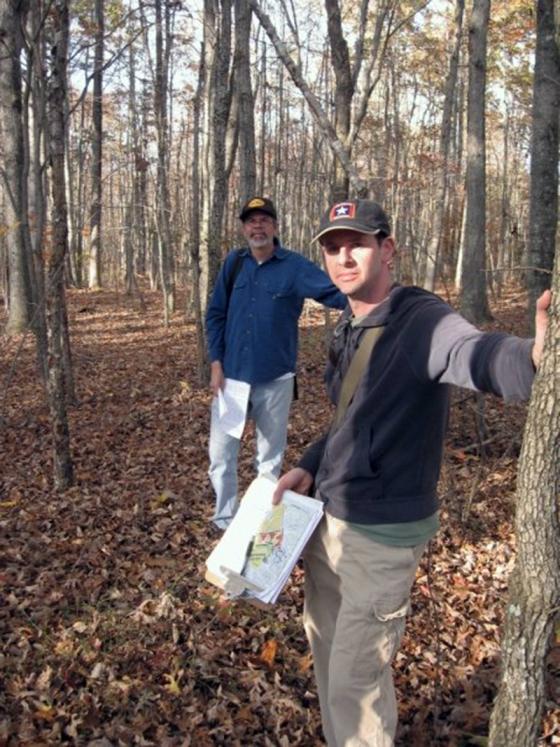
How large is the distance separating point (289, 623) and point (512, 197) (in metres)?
39.5

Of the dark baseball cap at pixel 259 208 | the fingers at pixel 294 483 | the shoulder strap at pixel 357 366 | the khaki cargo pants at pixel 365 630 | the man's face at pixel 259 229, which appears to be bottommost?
the khaki cargo pants at pixel 365 630

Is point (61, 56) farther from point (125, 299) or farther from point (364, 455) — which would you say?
point (125, 299)

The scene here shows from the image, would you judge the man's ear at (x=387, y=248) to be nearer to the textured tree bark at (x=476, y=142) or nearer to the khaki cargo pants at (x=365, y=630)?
the khaki cargo pants at (x=365, y=630)

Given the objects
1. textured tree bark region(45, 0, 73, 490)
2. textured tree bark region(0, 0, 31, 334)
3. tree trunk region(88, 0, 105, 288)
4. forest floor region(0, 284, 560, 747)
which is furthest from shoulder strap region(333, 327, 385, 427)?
tree trunk region(88, 0, 105, 288)

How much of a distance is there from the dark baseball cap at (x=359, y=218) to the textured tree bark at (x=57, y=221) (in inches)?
143

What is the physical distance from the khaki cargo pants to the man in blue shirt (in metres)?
2.05

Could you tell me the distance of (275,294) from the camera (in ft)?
13.5

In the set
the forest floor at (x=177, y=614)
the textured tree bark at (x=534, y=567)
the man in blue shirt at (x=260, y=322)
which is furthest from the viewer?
the man in blue shirt at (x=260, y=322)

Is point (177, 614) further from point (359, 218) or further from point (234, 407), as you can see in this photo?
point (359, 218)

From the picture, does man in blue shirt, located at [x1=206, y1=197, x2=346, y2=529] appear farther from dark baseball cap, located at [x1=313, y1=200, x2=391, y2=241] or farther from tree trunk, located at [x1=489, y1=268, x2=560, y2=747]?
A: tree trunk, located at [x1=489, y1=268, x2=560, y2=747]

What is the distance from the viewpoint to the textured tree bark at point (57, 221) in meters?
5.01

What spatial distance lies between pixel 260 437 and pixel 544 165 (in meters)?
4.12

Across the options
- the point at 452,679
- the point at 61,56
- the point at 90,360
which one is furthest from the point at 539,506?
the point at 90,360

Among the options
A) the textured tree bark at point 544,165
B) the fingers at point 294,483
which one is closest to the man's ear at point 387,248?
the fingers at point 294,483
